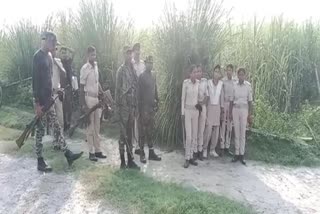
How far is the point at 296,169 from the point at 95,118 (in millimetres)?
3404

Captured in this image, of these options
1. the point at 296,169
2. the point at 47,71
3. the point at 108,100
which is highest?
the point at 47,71

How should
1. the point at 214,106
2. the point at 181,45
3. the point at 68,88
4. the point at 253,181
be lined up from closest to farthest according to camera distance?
the point at 253,181 → the point at 214,106 → the point at 181,45 → the point at 68,88

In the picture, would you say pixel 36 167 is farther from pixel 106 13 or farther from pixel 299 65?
pixel 299 65

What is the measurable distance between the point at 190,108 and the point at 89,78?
172cm

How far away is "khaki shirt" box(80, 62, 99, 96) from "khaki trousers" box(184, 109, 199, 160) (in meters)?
1.55

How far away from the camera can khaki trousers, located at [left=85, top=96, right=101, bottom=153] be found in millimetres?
7242

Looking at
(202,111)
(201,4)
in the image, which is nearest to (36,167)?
(202,111)

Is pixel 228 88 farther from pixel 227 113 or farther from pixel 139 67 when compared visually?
pixel 139 67

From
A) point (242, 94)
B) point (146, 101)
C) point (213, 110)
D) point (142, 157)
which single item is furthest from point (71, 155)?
point (242, 94)

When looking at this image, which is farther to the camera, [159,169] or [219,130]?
[219,130]

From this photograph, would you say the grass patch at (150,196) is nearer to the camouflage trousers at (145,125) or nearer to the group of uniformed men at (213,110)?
the camouflage trousers at (145,125)

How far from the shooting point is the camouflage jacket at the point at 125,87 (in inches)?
259

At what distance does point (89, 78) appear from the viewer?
284 inches

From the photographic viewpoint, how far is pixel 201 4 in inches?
317
